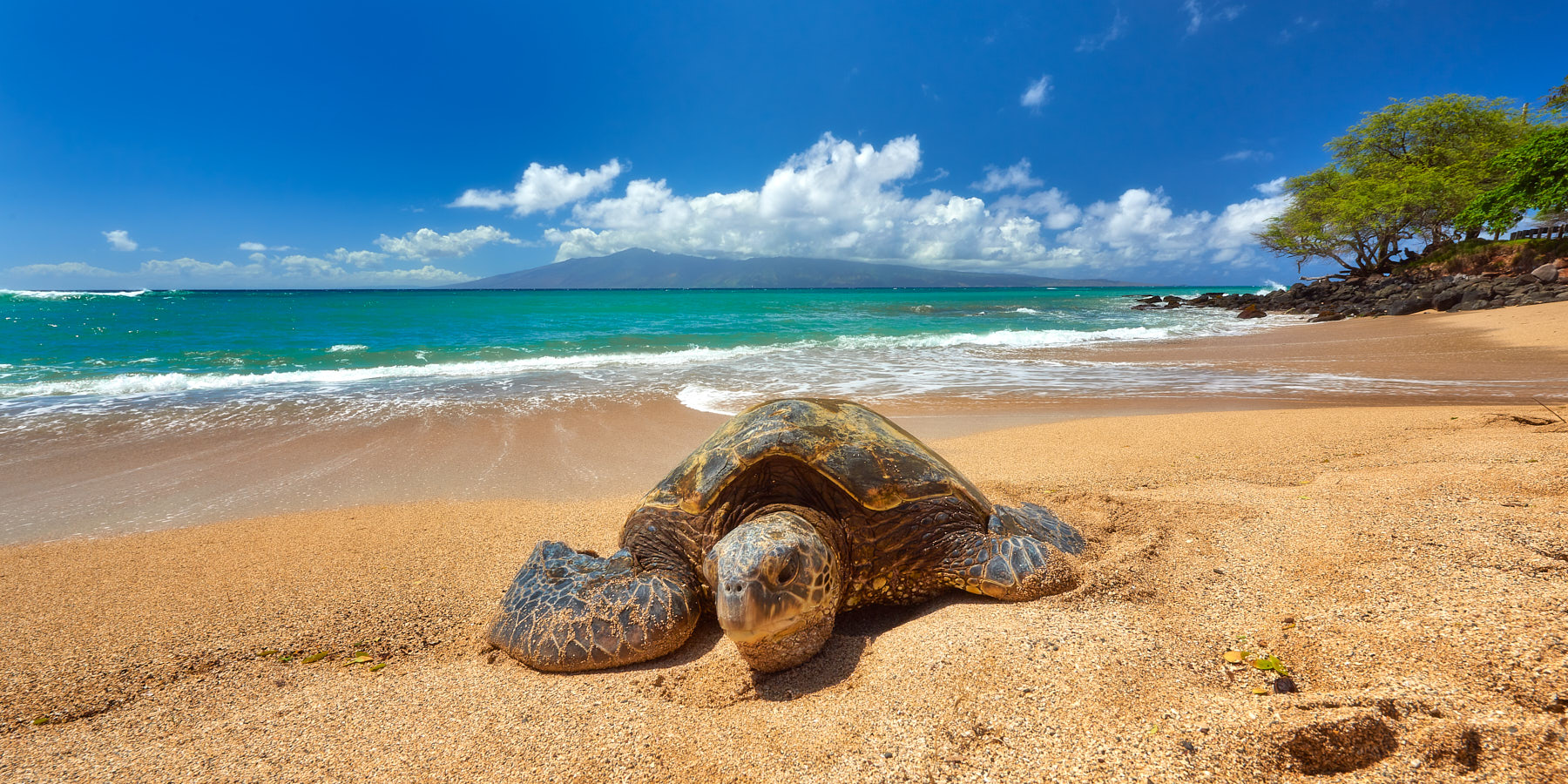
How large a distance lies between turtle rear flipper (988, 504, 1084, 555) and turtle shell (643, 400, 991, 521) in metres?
0.11

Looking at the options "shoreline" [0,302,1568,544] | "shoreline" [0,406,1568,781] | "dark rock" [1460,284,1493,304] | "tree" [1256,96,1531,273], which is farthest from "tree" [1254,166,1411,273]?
"shoreline" [0,406,1568,781]

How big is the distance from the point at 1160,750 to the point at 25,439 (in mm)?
12157

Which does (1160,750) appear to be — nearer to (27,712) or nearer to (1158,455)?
(27,712)

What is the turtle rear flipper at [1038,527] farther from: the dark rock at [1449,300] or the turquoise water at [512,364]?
the dark rock at [1449,300]

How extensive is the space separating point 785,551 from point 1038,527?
6.11 feet

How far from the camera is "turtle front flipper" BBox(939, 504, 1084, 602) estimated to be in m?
2.80

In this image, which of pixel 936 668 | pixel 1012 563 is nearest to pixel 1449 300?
pixel 1012 563

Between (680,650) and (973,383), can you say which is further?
A: (973,383)

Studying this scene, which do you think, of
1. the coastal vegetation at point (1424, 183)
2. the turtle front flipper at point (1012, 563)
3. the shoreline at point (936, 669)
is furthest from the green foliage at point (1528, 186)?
the turtle front flipper at point (1012, 563)

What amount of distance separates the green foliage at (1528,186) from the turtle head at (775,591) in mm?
38793

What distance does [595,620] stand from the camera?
9.11 feet

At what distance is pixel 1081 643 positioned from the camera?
215cm

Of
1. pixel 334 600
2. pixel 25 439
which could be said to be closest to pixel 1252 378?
pixel 334 600

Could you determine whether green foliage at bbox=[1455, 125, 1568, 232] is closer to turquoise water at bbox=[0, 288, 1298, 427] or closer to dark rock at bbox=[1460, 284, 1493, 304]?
dark rock at bbox=[1460, 284, 1493, 304]
